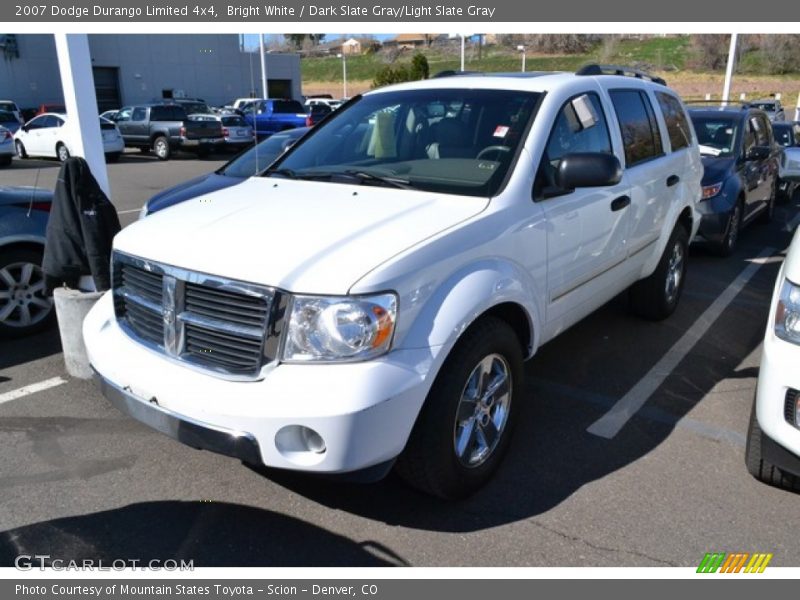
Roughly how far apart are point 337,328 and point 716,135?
7805 millimetres

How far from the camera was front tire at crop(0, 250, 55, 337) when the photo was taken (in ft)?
16.8

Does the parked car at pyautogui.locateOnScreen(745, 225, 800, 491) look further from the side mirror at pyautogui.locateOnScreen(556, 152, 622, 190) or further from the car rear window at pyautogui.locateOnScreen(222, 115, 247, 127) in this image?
the car rear window at pyautogui.locateOnScreen(222, 115, 247, 127)

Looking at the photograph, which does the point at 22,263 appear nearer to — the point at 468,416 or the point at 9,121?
the point at 468,416

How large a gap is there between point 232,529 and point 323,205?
1554mm

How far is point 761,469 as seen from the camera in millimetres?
3307

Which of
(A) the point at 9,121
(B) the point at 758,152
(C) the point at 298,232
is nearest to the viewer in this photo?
(C) the point at 298,232

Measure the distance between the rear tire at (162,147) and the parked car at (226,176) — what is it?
15534mm

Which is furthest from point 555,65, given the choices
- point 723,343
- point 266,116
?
point 723,343

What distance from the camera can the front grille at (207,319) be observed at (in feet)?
8.56

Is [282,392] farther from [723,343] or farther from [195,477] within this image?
[723,343]

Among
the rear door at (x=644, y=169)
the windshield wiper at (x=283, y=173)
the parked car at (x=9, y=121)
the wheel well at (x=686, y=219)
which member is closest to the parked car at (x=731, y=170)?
the wheel well at (x=686, y=219)

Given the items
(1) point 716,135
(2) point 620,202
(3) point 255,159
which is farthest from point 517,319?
(1) point 716,135

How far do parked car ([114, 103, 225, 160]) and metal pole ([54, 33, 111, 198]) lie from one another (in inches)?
702

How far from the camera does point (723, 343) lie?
5.34m
